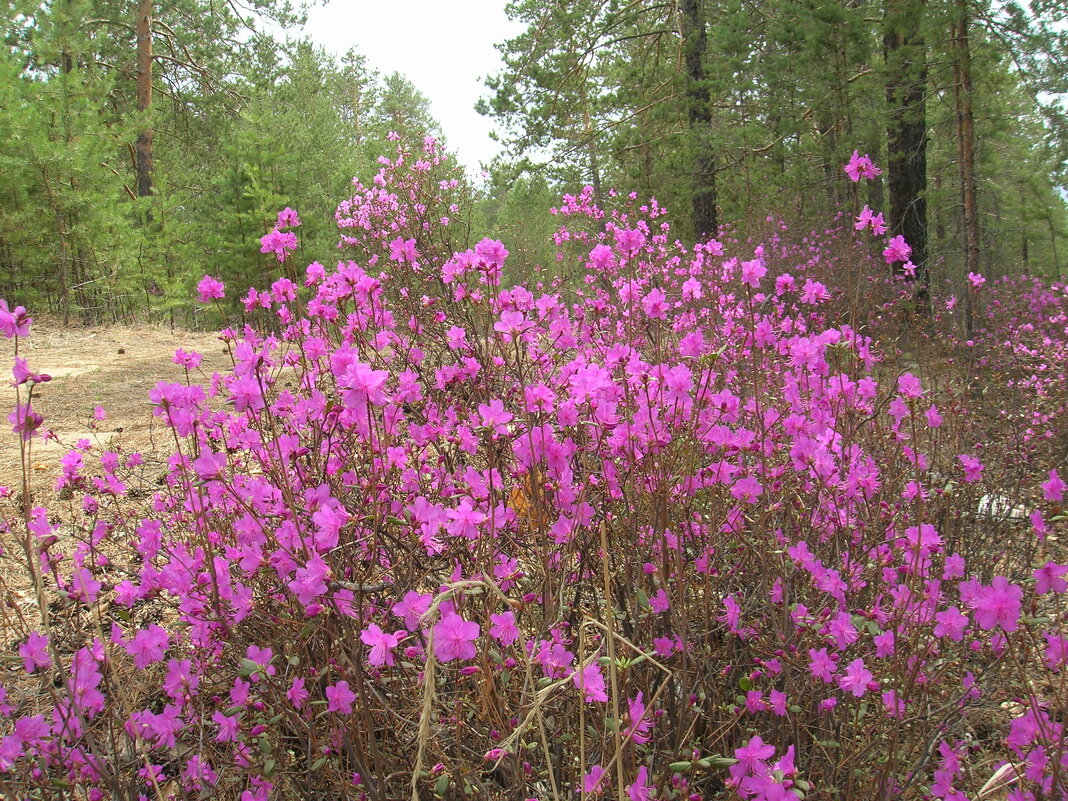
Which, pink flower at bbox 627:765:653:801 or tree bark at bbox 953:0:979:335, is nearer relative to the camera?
pink flower at bbox 627:765:653:801

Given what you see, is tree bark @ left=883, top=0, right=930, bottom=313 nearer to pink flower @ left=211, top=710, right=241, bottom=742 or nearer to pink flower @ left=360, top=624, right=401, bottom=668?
pink flower @ left=360, top=624, right=401, bottom=668

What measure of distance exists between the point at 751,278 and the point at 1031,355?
487 cm

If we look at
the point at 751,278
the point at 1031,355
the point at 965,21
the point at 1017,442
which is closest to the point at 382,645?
the point at 751,278

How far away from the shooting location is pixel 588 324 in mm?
3482

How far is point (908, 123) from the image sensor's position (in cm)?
782

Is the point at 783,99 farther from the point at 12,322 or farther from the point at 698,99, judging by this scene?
the point at 12,322

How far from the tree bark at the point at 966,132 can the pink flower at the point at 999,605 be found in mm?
5213

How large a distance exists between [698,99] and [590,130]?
7.28 ft

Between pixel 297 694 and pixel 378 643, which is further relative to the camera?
pixel 297 694

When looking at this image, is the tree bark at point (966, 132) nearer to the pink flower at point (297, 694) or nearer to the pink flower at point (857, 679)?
the pink flower at point (857, 679)

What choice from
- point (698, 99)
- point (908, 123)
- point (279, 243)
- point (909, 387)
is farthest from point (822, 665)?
point (698, 99)

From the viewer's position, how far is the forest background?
6773mm

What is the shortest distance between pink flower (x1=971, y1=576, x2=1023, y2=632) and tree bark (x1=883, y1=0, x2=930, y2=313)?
6.36 meters

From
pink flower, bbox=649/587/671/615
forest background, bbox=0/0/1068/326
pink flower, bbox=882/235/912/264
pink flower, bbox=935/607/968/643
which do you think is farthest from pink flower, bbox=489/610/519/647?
forest background, bbox=0/0/1068/326
